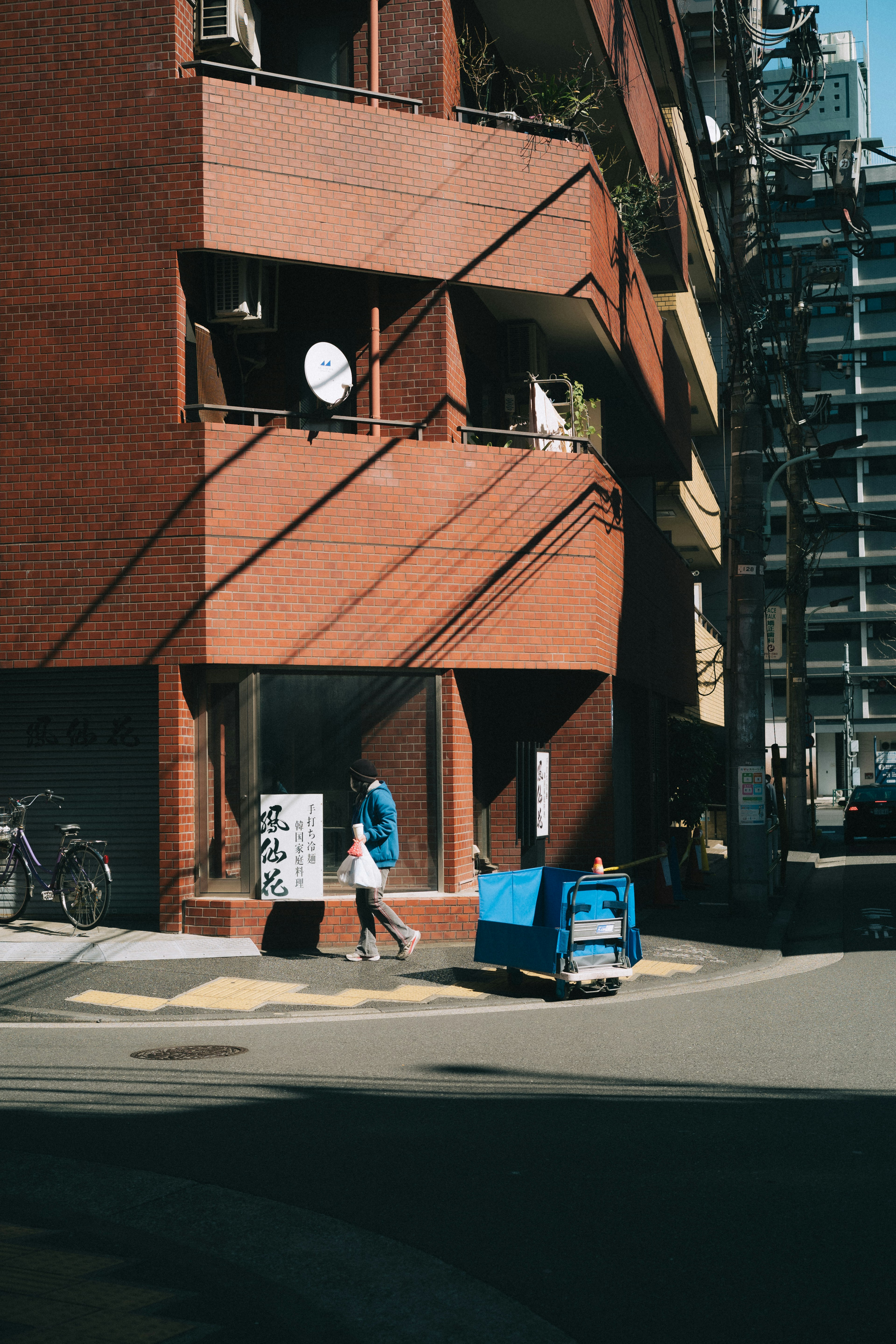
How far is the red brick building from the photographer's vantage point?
13.9m

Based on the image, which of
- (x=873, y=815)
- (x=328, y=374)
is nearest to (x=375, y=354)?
(x=328, y=374)

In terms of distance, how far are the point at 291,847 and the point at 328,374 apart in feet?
16.3

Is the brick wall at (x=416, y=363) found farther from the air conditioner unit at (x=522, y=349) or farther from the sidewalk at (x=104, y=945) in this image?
the sidewalk at (x=104, y=945)

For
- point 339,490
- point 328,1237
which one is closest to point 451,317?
point 339,490

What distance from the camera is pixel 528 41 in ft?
57.1

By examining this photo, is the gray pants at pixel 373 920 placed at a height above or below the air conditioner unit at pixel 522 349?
below

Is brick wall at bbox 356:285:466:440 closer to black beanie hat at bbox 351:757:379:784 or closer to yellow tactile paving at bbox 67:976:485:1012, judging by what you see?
black beanie hat at bbox 351:757:379:784

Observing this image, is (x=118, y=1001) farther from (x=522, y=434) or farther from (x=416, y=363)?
(x=522, y=434)

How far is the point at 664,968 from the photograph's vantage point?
42.4 feet

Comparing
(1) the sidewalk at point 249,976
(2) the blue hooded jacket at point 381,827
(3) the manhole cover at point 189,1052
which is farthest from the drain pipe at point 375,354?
(3) the manhole cover at point 189,1052

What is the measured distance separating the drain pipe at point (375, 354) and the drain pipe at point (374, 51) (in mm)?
99

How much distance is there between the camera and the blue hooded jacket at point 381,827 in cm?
1295

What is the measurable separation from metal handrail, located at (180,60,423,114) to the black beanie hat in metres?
7.09

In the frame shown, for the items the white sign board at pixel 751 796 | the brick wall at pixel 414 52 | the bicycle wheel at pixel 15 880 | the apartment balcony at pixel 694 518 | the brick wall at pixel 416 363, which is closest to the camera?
the bicycle wheel at pixel 15 880
